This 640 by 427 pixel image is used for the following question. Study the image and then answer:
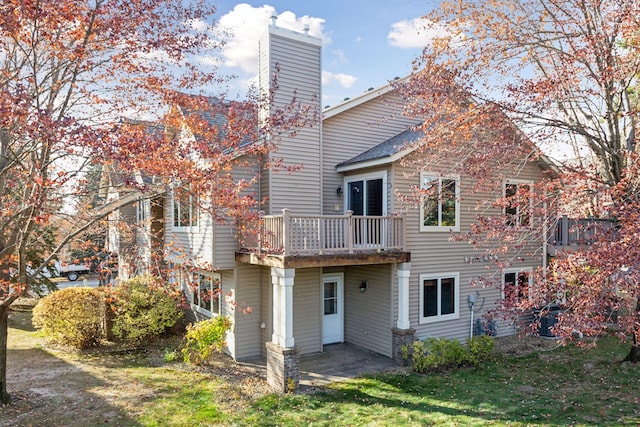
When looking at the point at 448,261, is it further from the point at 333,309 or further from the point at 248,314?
the point at 248,314

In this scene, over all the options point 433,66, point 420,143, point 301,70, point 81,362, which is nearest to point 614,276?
point 420,143

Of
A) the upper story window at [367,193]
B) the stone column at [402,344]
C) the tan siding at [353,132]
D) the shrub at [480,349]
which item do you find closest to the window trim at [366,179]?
the upper story window at [367,193]

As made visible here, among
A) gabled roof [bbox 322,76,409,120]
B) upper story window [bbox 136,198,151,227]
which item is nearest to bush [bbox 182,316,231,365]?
upper story window [bbox 136,198,151,227]

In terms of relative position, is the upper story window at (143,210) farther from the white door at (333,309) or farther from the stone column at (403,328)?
the stone column at (403,328)

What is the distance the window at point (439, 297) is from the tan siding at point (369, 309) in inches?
45.8

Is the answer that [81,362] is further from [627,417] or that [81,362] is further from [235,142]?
[627,417]

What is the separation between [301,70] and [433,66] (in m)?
3.77

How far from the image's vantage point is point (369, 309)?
12.5 meters

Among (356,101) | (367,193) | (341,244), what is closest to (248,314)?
(341,244)

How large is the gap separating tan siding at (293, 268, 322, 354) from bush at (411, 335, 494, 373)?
2.90m

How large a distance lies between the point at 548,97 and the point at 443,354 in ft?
21.9

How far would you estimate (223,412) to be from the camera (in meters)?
8.09

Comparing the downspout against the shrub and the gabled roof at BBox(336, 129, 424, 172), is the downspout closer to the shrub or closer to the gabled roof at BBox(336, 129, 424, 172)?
the shrub

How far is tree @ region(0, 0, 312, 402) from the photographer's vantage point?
6.62 meters
